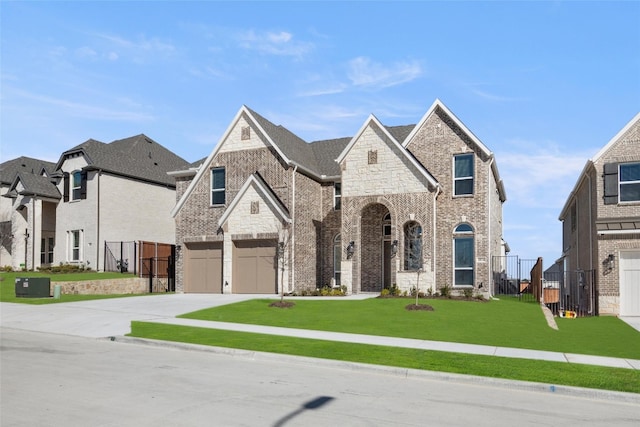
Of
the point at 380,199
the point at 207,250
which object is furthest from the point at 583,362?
the point at 207,250

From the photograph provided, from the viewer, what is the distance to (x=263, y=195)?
2950 cm

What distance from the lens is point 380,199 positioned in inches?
1102

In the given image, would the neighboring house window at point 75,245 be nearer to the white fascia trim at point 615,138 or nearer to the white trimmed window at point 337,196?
the white trimmed window at point 337,196

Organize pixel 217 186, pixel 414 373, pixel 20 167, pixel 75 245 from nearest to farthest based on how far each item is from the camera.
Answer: pixel 414 373, pixel 217 186, pixel 75 245, pixel 20 167

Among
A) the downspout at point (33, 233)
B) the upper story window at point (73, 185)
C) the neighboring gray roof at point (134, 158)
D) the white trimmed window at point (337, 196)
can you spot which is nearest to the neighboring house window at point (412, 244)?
the white trimmed window at point (337, 196)

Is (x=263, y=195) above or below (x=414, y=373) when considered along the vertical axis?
above

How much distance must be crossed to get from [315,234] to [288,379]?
2040cm

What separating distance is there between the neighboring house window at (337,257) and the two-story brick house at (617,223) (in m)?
12.4

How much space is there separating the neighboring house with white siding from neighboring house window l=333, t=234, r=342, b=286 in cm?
1549

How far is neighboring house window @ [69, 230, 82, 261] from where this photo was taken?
125 ft

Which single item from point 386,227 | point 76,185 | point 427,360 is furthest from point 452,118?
point 76,185

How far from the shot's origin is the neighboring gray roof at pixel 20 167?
4494cm

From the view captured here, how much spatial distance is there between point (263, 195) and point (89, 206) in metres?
14.3

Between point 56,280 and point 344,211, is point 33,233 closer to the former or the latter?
point 56,280
